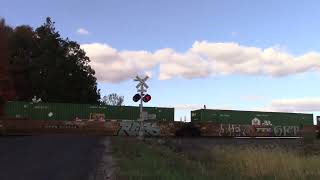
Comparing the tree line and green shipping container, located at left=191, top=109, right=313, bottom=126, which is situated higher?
the tree line

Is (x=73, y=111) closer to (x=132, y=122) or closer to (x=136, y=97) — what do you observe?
(x=132, y=122)

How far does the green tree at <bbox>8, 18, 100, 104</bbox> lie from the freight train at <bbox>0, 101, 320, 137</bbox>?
23.9 m

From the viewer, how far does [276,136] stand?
73500 millimetres

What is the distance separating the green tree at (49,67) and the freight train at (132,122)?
2388 centimetres

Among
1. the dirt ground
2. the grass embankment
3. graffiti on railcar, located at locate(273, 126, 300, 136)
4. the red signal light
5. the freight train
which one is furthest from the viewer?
graffiti on railcar, located at locate(273, 126, 300, 136)

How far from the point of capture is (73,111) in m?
68.5

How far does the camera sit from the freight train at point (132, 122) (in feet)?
218

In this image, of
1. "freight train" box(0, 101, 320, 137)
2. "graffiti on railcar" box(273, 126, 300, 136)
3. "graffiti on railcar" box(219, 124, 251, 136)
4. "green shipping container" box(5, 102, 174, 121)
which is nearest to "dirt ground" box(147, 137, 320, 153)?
"freight train" box(0, 101, 320, 137)

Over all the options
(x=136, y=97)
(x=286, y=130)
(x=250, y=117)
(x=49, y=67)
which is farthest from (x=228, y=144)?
(x=49, y=67)

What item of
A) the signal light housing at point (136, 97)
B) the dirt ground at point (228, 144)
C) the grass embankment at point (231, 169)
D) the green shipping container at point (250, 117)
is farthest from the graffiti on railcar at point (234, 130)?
the grass embankment at point (231, 169)

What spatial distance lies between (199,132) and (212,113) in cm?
306

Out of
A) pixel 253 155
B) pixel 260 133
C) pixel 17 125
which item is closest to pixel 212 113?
pixel 260 133

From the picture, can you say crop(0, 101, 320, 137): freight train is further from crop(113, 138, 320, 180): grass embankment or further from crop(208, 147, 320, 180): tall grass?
crop(208, 147, 320, 180): tall grass

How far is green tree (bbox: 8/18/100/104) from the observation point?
9194 cm
